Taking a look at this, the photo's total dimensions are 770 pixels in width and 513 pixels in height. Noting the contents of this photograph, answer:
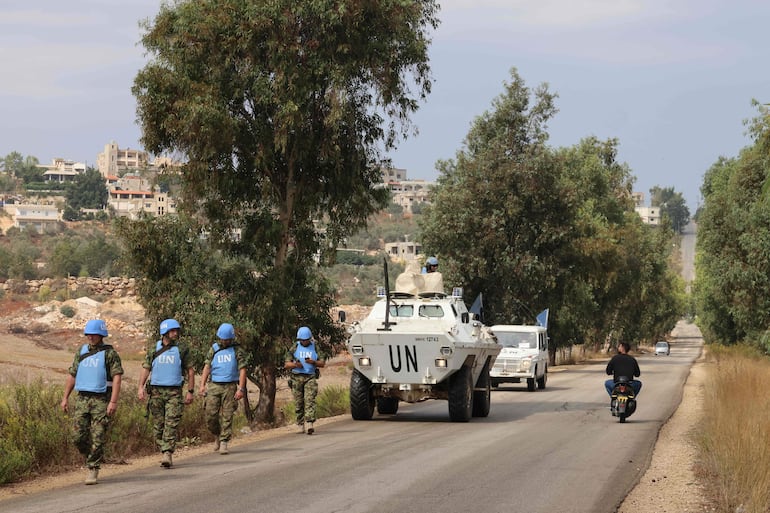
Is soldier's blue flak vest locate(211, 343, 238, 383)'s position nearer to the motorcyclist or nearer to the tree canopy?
the motorcyclist

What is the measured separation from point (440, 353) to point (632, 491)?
8263 millimetres

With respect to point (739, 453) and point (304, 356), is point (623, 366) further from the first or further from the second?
point (739, 453)

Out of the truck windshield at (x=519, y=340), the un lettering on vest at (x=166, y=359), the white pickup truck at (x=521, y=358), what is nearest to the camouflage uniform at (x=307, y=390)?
the un lettering on vest at (x=166, y=359)

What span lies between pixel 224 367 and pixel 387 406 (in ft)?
28.7

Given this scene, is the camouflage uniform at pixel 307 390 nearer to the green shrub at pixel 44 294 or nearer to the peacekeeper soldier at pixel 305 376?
the peacekeeper soldier at pixel 305 376

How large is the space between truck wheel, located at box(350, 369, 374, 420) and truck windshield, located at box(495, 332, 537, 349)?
1424cm

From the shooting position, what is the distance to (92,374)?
1272 cm

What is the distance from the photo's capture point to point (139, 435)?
16.9 meters

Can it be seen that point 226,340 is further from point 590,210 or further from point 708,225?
point 590,210

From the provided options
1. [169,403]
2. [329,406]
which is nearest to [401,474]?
[169,403]

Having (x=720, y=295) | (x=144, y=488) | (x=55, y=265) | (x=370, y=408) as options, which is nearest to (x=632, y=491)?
(x=144, y=488)

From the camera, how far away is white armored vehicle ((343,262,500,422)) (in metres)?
20.9

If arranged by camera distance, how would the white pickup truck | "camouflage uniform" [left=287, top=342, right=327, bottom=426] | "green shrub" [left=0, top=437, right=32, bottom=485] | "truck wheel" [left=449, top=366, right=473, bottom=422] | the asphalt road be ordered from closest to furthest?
the asphalt road, "green shrub" [left=0, top=437, right=32, bottom=485], "camouflage uniform" [left=287, top=342, right=327, bottom=426], "truck wheel" [left=449, top=366, right=473, bottom=422], the white pickup truck

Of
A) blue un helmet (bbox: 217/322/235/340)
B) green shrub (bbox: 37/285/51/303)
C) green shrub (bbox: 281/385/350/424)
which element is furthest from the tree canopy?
green shrub (bbox: 37/285/51/303)
